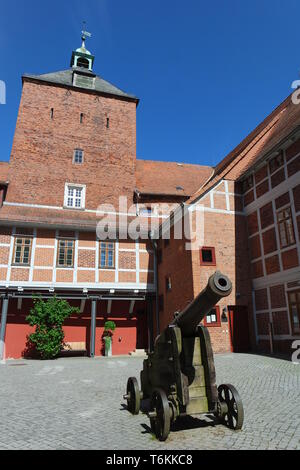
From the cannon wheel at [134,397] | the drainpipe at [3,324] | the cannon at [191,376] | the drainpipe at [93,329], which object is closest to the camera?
the cannon at [191,376]

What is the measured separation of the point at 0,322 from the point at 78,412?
12.2 meters

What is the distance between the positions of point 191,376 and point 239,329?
10.2m

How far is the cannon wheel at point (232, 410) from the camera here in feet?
14.5

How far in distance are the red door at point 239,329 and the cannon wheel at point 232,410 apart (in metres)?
9.53

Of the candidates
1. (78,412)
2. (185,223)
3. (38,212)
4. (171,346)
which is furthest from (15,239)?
(171,346)

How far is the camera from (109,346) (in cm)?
1714

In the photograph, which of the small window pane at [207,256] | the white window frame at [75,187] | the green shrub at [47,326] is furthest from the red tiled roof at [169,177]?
the green shrub at [47,326]

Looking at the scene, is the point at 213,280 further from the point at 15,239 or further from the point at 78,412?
the point at 15,239

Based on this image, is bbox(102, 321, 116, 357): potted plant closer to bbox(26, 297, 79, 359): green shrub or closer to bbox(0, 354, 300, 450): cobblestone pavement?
bbox(26, 297, 79, 359): green shrub

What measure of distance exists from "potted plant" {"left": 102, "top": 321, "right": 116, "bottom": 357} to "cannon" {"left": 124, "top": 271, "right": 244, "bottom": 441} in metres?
12.7

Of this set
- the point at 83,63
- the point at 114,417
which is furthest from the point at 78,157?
the point at 114,417
